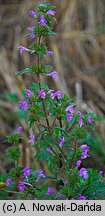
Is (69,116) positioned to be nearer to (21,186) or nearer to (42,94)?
(42,94)

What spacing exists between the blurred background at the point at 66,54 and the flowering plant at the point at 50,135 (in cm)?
100

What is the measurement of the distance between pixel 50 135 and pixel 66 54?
1733 millimetres

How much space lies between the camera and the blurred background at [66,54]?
2.37 m

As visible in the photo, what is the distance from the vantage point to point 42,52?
104 centimetres

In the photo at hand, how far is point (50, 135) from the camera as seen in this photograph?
3.56 ft

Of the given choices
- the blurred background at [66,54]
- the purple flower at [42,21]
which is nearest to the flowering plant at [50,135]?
the purple flower at [42,21]

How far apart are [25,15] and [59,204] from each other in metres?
2.07

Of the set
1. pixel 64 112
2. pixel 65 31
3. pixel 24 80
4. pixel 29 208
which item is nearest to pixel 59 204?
pixel 29 208

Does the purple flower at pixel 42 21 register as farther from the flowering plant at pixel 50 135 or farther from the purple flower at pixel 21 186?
the purple flower at pixel 21 186

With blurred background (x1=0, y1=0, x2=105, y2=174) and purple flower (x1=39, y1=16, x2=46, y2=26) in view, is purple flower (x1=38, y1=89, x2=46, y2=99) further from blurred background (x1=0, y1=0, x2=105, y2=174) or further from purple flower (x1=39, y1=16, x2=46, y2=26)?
blurred background (x1=0, y1=0, x2=105, y2=174)

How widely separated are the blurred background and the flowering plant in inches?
39.4

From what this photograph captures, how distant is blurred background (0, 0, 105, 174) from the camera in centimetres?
237

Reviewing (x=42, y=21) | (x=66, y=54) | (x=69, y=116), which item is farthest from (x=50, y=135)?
(x=66, y=54)

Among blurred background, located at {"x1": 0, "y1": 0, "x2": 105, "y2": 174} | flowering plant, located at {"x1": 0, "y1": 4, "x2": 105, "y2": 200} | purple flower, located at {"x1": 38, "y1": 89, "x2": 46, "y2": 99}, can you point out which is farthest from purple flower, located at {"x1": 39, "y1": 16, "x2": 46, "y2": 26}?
blurred background, located at {"x1": 0, "y1": 0, "x2": 105, "y2": 174}
